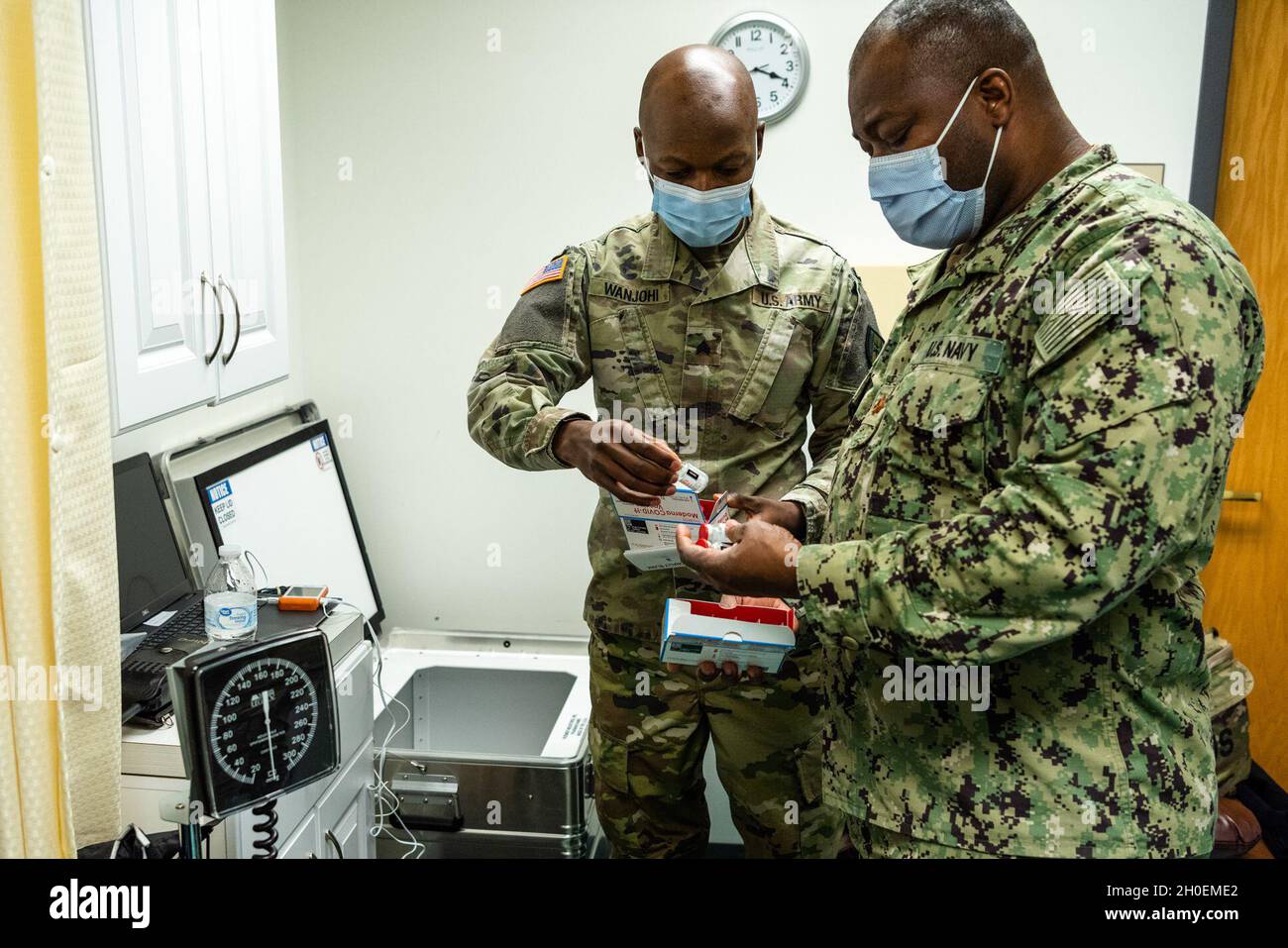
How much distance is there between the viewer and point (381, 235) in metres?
2.48

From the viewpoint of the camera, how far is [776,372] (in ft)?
5.24

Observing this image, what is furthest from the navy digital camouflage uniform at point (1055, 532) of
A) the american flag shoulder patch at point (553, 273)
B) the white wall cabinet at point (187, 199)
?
the white wall cabinet at point (187, 199)

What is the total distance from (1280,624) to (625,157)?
6.25ft

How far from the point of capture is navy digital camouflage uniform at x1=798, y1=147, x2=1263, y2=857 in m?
0.84

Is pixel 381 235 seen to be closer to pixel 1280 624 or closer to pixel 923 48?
pixel 923 48

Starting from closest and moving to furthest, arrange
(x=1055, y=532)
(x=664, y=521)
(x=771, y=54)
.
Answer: (x=1055, y=532) < (x=664, y=521) < (x=771, y=54)

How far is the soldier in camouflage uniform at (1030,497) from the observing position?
847 millimetres

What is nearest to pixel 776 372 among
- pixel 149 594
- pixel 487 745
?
pixel 149 594

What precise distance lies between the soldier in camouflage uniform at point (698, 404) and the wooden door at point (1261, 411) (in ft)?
4.08

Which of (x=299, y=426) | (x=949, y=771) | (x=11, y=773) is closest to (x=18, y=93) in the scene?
(x=11, y=773)

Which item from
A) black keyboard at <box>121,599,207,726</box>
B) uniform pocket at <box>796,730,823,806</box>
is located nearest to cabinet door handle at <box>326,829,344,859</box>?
black keyboard at <box>121,599,207,726</box>

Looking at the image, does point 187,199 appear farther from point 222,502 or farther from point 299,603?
point 222,502

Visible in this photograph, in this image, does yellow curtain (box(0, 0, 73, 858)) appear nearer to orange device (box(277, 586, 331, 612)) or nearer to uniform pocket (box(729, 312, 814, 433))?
orange device (box(277, 586, 331, 612))

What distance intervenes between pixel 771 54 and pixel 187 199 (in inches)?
55.5
